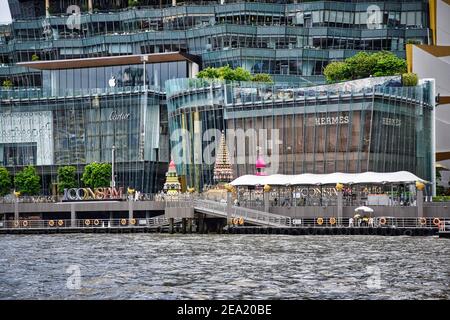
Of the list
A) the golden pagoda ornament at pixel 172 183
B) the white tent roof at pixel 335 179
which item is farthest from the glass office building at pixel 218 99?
the white tent roof at pixel 335 179

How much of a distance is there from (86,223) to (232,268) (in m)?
67.4

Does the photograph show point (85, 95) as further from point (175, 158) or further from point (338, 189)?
point (338, 189)

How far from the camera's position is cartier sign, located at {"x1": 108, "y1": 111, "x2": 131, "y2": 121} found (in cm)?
17712

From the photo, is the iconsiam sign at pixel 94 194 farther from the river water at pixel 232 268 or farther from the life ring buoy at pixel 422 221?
the life ring buoy at pixel 422 221

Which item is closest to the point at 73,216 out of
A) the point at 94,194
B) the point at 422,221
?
the point at 94,194

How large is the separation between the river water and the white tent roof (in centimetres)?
1627

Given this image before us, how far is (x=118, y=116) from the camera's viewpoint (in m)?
178

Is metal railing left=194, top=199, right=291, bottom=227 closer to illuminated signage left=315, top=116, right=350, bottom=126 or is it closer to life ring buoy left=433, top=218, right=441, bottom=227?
life ring buoy left=433, top=218, right=441, bottom=227

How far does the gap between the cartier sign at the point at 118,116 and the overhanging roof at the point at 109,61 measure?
9.94m

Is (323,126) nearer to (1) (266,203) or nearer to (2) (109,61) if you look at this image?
(1) (266,203)

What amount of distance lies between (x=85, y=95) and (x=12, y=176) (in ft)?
57.9

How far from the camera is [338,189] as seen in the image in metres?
119

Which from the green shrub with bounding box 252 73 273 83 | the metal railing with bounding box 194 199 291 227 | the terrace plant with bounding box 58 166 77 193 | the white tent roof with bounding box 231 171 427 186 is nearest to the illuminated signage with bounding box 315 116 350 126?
the white tent roof with bounding box 231 171 427 186
